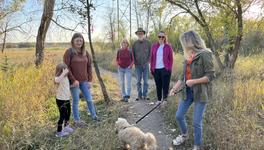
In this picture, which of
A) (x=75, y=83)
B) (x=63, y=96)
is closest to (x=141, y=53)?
(x=75, y=83)

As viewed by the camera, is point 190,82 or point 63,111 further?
point 63,111

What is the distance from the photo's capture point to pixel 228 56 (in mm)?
15484

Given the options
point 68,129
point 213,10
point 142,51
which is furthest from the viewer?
point 213,10

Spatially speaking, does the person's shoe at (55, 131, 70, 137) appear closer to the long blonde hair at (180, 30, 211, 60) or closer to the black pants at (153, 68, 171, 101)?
the long blonde hair at (180, 30, 211, 60)

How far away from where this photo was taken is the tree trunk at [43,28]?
11.7 meters

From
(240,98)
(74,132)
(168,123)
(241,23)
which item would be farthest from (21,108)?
(241,23)

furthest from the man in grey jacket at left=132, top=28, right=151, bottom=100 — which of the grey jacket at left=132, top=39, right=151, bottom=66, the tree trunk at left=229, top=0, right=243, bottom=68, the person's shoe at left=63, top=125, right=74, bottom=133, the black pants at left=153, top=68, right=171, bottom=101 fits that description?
the tree trunk at left=229, top=0, right=243, bottom=68

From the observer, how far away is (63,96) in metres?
6.39

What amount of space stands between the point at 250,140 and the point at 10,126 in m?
3.96

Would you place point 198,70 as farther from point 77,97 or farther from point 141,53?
point 141,53

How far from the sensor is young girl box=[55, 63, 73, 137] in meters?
6.39

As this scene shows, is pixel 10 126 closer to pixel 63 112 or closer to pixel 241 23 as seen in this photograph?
pixel 63 112

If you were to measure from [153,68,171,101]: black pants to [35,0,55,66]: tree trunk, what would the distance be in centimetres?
443

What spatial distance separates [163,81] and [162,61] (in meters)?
0.55
